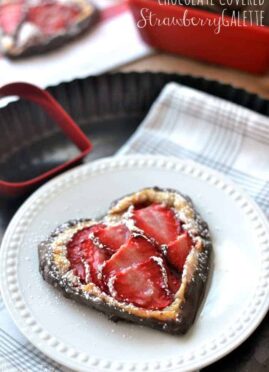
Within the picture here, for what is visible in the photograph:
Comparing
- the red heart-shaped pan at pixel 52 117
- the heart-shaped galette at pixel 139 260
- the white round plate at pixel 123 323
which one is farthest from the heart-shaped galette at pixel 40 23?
the heart-shaped galette at pixel 139 260

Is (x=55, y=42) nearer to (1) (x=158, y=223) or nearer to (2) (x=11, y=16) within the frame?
Answer: (2) (x=11, y=16)

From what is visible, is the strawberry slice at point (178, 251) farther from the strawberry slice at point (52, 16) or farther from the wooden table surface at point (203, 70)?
the strawberry slice at point (52, 16)

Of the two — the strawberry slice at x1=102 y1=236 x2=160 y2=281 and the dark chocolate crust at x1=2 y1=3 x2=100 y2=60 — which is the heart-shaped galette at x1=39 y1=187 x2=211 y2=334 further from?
the dark chocolate crust at x1=2 y1=3 x2=100 y2=60

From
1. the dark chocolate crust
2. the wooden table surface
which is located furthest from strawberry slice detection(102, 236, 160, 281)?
the dark chocolate crust

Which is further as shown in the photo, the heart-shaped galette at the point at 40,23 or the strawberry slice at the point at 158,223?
the heart-shaped galette at the point at 40,23

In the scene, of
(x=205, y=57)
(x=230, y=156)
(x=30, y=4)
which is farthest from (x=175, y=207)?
(x=30, y=4)

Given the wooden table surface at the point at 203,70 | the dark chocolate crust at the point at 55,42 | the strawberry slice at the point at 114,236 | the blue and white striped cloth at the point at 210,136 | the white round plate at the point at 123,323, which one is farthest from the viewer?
the dark chocolate crust at the point at 55,42

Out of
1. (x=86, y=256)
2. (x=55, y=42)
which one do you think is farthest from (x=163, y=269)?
(x=55, y=42)
